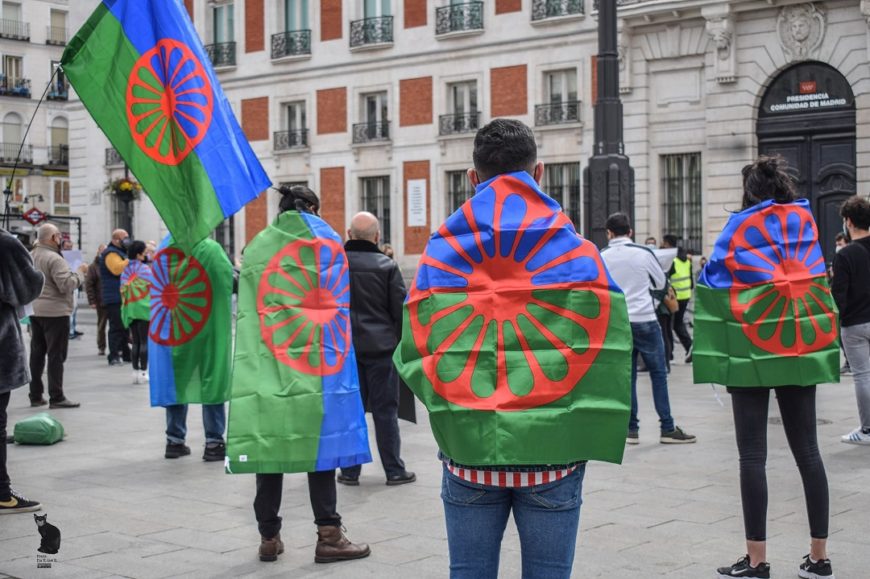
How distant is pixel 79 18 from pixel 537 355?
39.7 metres

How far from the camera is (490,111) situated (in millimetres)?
31500

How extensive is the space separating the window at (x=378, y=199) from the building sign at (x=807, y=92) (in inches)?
445

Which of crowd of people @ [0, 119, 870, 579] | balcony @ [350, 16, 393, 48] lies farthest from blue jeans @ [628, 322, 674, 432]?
balcony @ [350, 16, 393, 48]

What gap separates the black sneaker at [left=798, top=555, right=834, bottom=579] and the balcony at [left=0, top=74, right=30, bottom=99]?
5849 cm

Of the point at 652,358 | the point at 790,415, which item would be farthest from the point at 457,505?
the point at 652,358

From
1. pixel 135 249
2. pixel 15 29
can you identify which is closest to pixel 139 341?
pixel 135 249

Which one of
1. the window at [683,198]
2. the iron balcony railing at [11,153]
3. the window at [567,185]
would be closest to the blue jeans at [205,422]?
the window at [683,198]

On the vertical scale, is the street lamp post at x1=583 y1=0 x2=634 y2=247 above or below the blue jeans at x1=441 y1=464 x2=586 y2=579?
above

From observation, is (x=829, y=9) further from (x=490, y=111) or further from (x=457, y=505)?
(x=457, y=505)

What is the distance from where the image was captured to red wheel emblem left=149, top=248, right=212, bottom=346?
9039mm

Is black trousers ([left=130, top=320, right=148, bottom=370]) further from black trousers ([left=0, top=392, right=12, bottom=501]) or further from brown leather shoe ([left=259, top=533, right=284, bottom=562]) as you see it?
brown leather shoe ([left=259, top=533, right=284, bottom=562])

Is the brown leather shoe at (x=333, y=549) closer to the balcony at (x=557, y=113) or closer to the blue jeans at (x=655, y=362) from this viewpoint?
the blue jeans at (x=655, y=362)

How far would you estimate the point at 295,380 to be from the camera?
594 centimetres

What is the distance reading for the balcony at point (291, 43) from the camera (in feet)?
115
